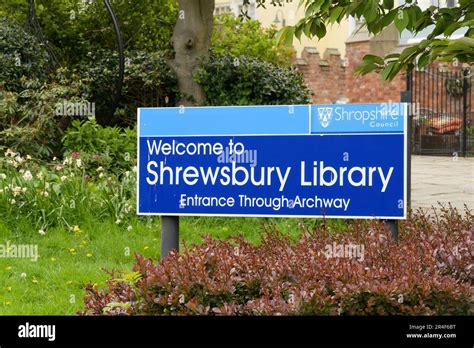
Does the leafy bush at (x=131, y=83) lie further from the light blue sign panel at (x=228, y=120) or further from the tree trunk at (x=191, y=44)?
the light blue sign panel at (x=228, y=120)

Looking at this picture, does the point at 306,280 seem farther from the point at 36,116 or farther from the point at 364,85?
the point at 364,85

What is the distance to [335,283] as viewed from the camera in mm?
3682

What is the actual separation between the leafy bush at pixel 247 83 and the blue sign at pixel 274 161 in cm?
738

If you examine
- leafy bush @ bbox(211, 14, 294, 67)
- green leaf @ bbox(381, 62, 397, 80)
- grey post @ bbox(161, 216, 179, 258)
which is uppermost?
leafy bush @ bbox(211, 14, 294, 67)

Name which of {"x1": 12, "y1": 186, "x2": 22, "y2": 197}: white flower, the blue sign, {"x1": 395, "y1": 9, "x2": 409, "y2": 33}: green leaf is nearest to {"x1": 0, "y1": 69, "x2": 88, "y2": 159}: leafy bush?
{"x1": 12, "y1": 186, "x2": 22, "y2": 197}: white flower

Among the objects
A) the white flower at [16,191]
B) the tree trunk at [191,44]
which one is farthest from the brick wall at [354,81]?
the white flower at [16,191]

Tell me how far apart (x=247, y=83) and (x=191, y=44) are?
4.15 ft

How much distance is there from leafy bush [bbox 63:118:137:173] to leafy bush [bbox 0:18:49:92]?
4.27 ft

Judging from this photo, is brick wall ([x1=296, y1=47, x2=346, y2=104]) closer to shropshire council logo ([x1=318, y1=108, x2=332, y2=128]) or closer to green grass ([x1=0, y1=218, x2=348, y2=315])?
green grass ([x1=0, y1=218, x2=348, y2=315])

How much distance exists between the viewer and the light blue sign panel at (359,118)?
15.3ft

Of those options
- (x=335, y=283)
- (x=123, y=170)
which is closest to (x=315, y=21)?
(x=335, y=283)

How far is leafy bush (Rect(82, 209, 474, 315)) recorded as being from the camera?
3611 millimetres

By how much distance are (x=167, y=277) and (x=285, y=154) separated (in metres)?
1.18
